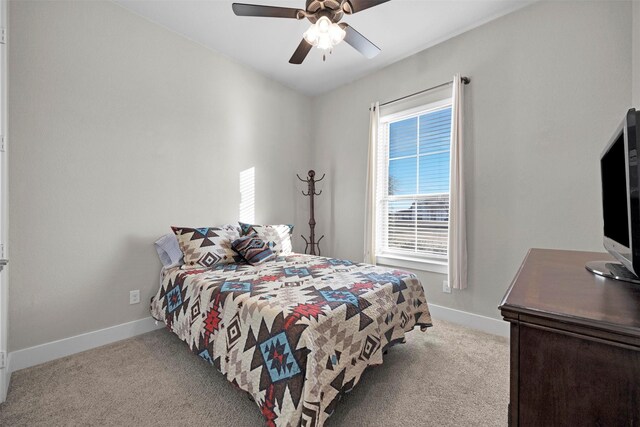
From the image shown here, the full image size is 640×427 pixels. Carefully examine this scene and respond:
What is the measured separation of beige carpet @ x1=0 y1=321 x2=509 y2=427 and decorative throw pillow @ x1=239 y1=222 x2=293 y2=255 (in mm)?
1192

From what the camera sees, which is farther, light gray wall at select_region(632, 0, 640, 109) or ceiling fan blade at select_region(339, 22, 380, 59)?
ceiling fan blade at select_region(339, 22, 380, 59)

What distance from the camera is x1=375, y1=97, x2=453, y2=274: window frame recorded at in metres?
2.90

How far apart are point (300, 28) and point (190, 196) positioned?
199 centimetres

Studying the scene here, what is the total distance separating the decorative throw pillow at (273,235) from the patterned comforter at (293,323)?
53cm

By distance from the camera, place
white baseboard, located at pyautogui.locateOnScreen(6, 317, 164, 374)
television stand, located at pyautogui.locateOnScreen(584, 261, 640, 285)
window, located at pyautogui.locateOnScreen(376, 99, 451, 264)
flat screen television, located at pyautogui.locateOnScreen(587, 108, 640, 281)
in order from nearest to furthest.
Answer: flat screen television, located at pyautogui.locateOnScreen(587, 108, 640, 281) < television stand, located at pyautogui.locateOnScreen(584, 261, 640, 285) < white baseboard, located at pyautogui.locateOnScreen(6, 317, 164, 374) < window, located at pyautogui.locateOnScreen(376, 99, 451, 264)

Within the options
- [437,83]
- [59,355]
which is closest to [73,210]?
[59,355]

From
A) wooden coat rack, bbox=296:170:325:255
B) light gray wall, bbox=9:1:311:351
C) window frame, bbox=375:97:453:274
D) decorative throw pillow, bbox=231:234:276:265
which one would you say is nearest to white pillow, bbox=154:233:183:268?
light gray wall, bbox=9:1:311:351

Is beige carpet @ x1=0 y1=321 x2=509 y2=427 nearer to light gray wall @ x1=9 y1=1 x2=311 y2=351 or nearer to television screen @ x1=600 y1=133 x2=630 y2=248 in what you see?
light gray wall @ x1=9 y1=1 x2=311 y2=351

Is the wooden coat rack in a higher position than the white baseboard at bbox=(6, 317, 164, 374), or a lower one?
higher

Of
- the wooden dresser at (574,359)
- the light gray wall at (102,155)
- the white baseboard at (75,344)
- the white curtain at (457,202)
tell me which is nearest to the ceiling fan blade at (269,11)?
the light gray wall at (102,155)

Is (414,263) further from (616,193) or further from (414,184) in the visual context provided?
(616,193)

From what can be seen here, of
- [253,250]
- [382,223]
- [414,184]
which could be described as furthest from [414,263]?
[253,250]

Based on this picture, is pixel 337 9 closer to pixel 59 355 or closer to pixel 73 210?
pixel 73 210

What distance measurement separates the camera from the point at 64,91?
6.95 ft
